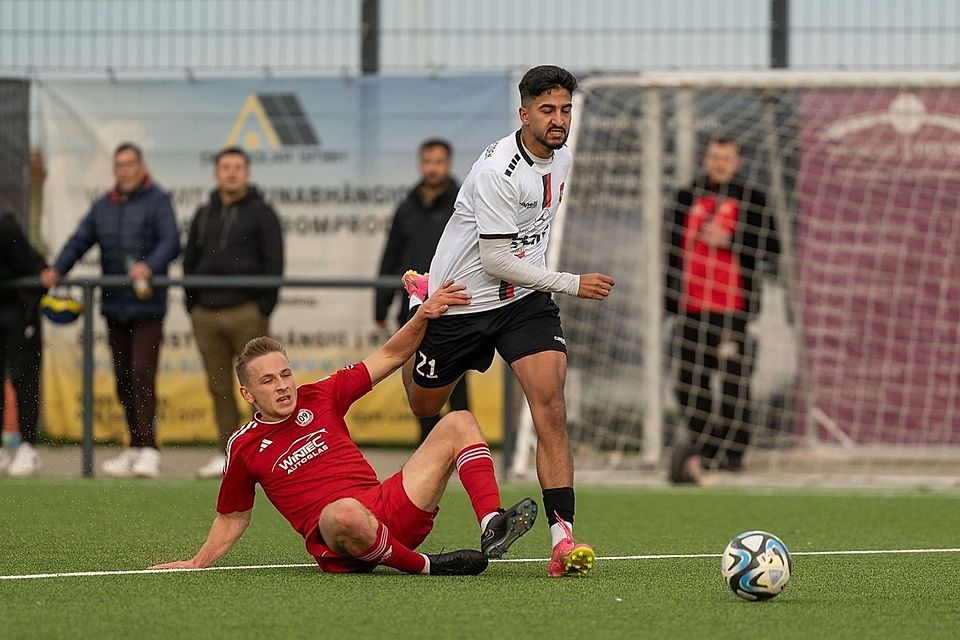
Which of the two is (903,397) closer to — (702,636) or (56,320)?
(56,320)

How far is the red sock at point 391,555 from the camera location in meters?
6.45

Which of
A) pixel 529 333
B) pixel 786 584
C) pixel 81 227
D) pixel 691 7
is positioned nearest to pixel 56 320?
pixel 81 227

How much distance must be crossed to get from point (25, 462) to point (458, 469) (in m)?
5.68

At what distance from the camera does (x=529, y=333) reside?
282 inches

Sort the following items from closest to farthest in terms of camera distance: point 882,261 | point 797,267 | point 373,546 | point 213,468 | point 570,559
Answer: point 373,546
point 570,559
point 213,468
point 797,267
point 882,261

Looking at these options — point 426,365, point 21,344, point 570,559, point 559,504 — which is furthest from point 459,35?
point 570,559

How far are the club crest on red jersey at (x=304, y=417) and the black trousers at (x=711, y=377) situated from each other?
592 centimetres

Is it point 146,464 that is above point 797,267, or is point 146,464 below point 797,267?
below

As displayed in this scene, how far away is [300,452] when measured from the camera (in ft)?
21.8

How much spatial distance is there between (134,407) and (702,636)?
6935mm

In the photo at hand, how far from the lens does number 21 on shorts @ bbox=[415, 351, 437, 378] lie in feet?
24.2

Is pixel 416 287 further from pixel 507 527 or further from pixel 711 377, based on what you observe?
pixel 711 377

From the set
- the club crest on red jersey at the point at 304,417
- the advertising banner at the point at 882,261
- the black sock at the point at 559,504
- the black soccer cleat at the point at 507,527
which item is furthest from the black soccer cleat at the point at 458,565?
the advertising banner at the point at 882,261

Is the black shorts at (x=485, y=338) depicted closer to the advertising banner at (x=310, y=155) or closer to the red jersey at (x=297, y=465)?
the red jersey at (x=297, y=465)
